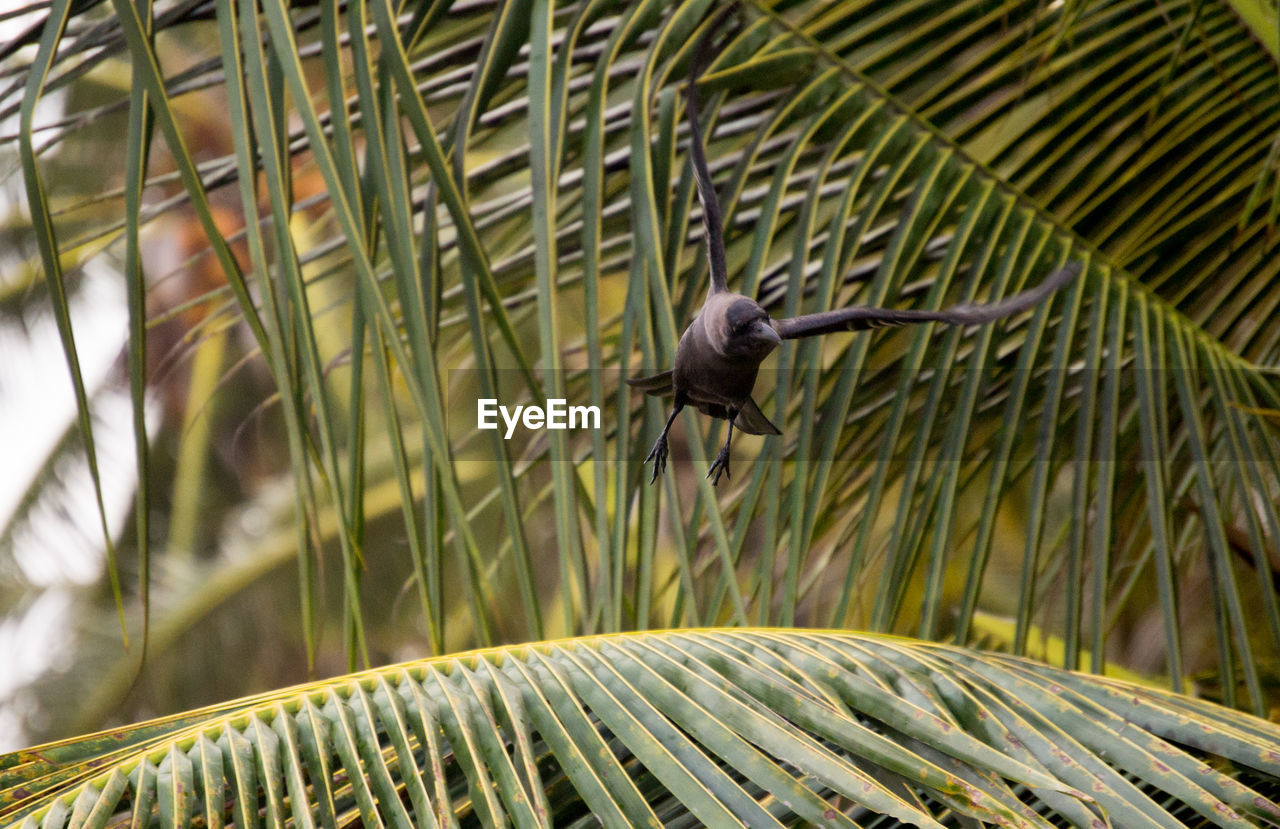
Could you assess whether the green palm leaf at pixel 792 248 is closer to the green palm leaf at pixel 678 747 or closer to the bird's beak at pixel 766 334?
the green palm leaf at pixel 678 747

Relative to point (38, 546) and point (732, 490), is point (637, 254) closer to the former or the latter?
point (732, 490)

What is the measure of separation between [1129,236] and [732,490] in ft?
1.78

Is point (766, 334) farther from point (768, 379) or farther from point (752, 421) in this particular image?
point (768, 379)

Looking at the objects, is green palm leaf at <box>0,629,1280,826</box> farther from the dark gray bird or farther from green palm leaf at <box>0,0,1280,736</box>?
the dark gray bird

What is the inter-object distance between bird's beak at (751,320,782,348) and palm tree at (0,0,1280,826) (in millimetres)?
249

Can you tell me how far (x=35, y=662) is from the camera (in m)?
3.62

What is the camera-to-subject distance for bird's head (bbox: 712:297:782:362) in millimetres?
220

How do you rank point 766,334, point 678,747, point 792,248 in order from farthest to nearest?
point 792,248 → point 678,747 → point 766,334

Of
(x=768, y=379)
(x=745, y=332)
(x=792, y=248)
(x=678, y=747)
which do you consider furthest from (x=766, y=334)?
(x=768, y=379)

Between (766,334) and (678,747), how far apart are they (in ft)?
1.20

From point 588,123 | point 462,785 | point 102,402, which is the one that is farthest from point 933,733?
point 102,402

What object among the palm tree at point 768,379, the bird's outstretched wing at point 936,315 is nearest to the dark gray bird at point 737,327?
the bird's outstretched wing at point 936,315

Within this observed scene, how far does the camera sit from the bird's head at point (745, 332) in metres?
0.22

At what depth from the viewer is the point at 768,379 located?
4.06ft
